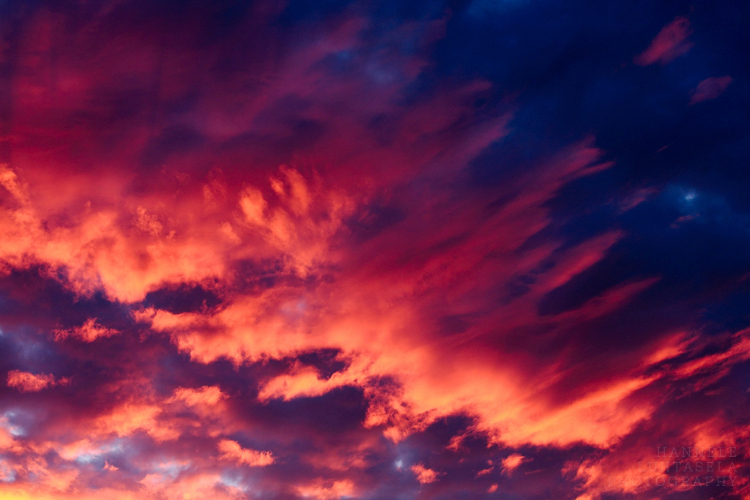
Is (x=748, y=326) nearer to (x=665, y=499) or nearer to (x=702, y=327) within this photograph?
(x=702, y=327)

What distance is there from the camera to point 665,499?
34.2 meters

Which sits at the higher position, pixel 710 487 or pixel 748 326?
pixel 748 326

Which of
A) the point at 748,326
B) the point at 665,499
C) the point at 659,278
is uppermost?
the point at 659,278

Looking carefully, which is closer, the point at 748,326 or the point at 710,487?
the point at 748,326

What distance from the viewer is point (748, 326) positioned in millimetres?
30875

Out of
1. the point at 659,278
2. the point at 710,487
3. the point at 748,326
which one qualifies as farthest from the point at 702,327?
the point at 710,487

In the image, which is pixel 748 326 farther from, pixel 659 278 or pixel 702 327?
pixel 659 278

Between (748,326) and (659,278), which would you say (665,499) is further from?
(659,278)

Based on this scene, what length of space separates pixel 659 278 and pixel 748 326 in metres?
6.91

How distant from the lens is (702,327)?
103 ft

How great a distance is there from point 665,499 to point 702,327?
1383 cm

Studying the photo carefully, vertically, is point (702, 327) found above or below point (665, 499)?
above

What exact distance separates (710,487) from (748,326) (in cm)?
1286

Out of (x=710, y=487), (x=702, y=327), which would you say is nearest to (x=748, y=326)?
(x=702, y=327)
